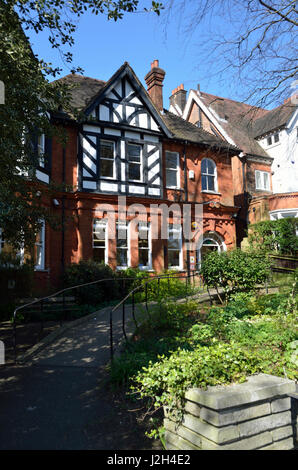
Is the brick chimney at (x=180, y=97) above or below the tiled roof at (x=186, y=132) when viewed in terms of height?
above

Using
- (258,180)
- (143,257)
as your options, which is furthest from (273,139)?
(143,257)

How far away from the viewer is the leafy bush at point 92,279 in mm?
12102

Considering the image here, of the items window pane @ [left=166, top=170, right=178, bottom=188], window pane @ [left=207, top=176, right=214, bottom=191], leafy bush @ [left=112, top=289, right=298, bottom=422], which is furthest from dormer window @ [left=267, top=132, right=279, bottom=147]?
leafy bush @ [left=112, top=289, right=298, bottom=422]

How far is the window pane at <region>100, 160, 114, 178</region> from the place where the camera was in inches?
629

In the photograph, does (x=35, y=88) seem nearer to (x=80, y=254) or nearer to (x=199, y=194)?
(x=80, y=254)

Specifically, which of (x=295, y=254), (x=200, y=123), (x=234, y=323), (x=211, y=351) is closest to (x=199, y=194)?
(x=295, y=254)

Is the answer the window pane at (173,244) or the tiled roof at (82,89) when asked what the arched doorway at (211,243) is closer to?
the window pane at (173,244)

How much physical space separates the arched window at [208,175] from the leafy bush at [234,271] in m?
9.25

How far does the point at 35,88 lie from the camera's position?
7.04 metres

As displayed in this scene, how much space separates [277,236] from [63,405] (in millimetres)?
15434

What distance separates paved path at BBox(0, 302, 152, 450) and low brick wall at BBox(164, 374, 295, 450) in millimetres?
809

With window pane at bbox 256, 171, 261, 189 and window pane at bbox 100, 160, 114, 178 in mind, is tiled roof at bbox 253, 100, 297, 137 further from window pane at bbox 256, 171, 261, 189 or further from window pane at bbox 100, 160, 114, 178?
window pane at bbox 100, 160, 114, 178

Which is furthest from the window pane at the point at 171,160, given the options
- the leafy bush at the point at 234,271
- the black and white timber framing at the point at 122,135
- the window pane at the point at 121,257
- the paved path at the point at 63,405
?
the paved path at the point at 63,405
